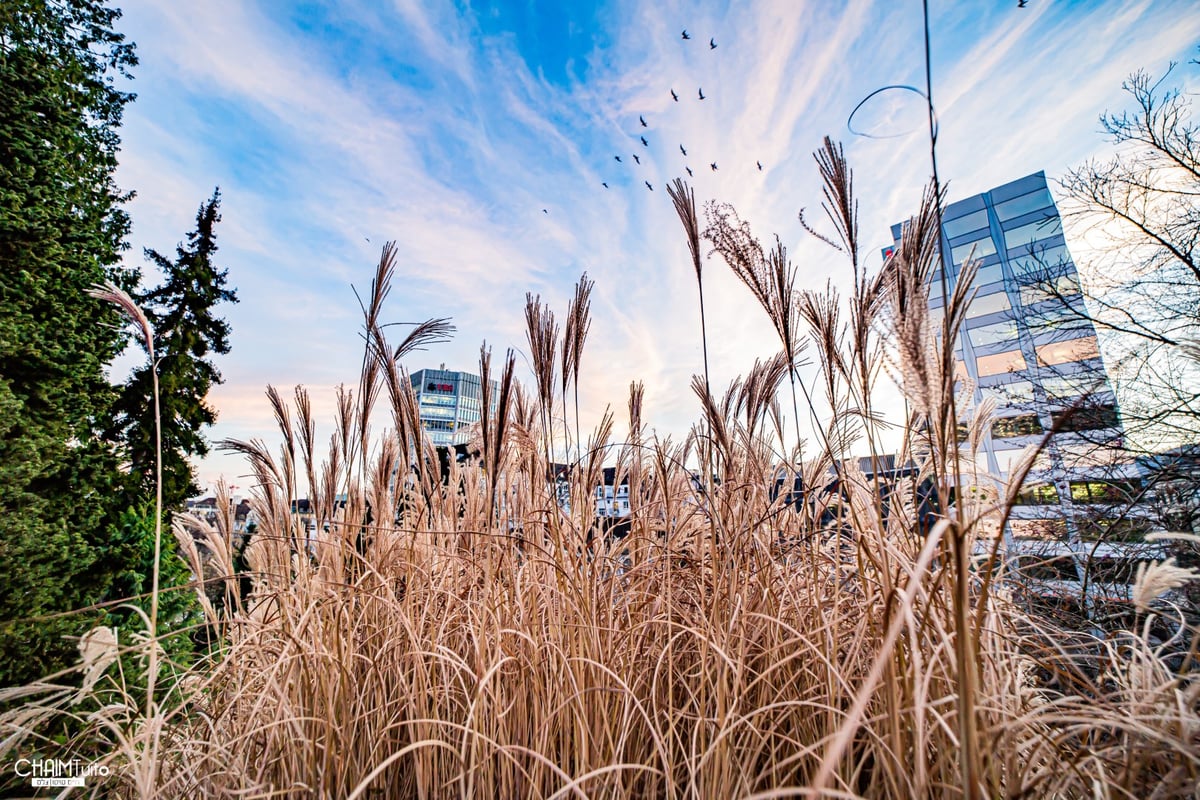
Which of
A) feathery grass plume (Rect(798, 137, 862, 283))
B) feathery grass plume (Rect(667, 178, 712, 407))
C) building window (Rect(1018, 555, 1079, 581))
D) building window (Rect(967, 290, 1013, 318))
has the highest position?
building window (Rect(967, 290, 1013, 318))

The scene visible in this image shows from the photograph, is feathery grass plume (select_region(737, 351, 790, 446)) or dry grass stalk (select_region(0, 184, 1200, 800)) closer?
dry grass stalk (select_region(0, 184, 1200, 800))

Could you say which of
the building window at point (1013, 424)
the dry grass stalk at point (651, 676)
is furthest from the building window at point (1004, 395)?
the dry grass stalk at point (651, 676)

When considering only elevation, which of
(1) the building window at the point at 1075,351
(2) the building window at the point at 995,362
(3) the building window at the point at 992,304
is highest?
(3) the building window at the point at 992,304

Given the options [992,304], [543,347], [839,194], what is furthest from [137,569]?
[992,304]

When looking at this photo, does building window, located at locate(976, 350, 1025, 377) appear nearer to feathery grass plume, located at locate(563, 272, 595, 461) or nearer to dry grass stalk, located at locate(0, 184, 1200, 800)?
dry grass stalk, located at locate(0, 184, 1200, 800)

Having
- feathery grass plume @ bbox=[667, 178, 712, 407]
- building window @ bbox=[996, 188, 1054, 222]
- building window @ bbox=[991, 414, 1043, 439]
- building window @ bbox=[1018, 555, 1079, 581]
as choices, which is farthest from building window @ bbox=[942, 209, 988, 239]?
feathery grass plume @ bbox=[667, 178, 712, 407]

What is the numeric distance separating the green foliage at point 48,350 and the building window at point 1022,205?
3762cm

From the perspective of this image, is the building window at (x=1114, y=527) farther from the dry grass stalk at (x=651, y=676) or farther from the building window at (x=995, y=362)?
the building window at (x=995, y=362)

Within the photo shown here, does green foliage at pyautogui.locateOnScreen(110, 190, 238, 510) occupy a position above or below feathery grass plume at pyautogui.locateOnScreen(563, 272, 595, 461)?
above

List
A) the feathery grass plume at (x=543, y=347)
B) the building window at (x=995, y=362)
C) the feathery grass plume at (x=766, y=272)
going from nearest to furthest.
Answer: the feathery grass plume at (x=766, y=272) < the feathery grass plume at (x=543, y=347) < the building window at (x=995, y=362)

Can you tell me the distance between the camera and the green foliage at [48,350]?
334 centimetres

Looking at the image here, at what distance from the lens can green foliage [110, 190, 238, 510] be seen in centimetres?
959

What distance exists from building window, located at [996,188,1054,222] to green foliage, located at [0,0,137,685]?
3762 cm

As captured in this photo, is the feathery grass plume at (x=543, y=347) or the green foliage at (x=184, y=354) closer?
the feathery grass plume at (x=543, y=347)
